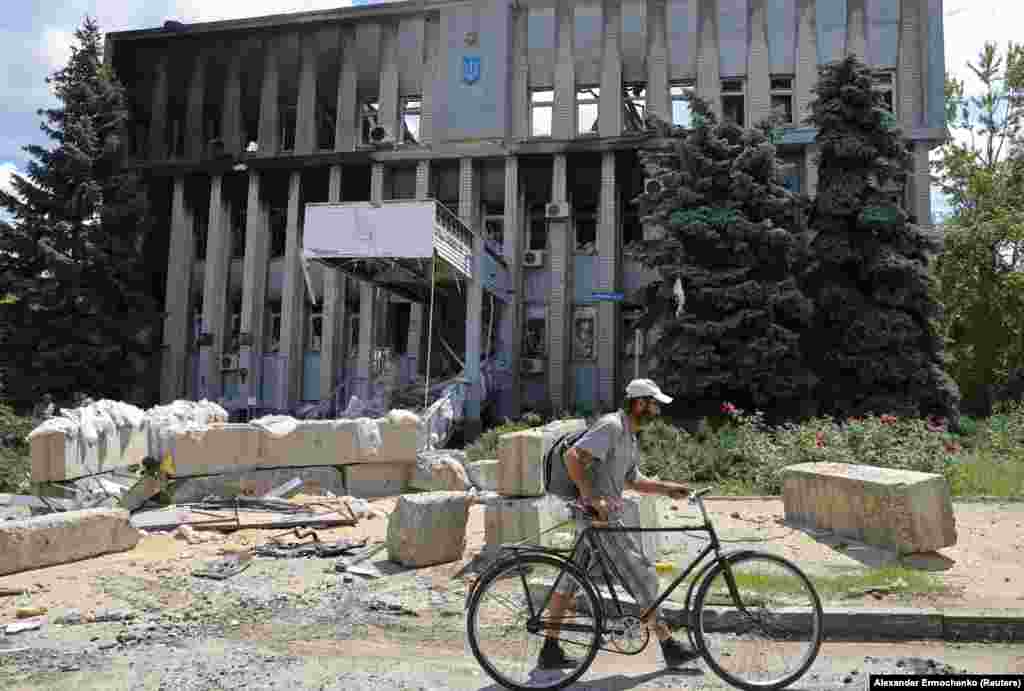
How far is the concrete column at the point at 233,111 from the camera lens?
26.3 m

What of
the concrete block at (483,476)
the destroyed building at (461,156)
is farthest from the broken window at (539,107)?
the concrete block at (483,476)

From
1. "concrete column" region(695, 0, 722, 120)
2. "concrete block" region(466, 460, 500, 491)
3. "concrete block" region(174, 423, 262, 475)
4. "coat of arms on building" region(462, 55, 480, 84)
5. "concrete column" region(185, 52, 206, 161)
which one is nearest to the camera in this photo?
"concrete block" region(174, 423, 262, 475)

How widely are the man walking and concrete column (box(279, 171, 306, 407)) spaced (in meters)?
21.1

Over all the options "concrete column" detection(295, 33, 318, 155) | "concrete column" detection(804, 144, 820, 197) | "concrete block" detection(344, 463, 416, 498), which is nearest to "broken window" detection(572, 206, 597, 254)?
"concrete column" detection(804, 144, 820, 197)

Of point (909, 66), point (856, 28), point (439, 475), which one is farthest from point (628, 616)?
point (856, 28)

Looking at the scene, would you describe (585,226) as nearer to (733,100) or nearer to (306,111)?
(733,100)

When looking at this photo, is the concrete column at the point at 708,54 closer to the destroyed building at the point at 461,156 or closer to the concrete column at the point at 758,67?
the destroyed building at the point at 461,156

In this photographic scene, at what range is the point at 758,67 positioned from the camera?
22.8 meters

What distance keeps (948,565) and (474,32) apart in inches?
851

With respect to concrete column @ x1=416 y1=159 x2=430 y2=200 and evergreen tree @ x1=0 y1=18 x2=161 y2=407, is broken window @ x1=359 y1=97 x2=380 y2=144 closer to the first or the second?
concrete column @ x1=416 y1=159 x2=430 y2=200

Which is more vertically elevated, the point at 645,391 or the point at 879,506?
the point at 645,391

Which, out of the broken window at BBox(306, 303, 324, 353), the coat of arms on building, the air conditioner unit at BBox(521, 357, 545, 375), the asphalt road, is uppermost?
the coat of arms on building

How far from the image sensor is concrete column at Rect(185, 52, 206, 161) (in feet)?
86.8

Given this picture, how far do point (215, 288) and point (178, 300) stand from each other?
5.23ft
